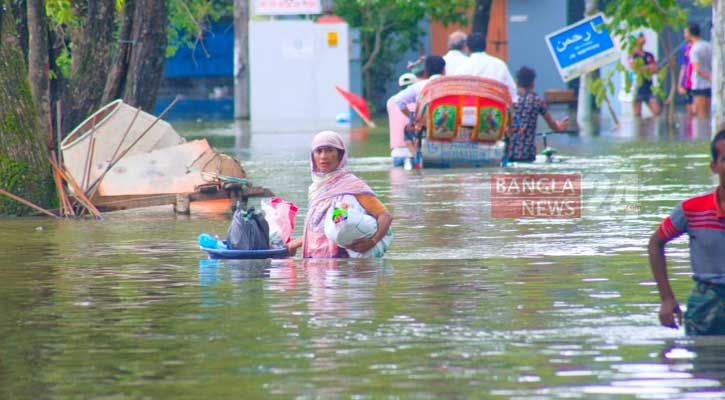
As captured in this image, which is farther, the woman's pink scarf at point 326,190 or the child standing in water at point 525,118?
the child standing in water at point 525,118

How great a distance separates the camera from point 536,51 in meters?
41.9

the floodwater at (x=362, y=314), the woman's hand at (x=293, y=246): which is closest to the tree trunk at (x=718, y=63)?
the floodwater at (x=362, y=314)

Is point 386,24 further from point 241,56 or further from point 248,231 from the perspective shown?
point 248,231

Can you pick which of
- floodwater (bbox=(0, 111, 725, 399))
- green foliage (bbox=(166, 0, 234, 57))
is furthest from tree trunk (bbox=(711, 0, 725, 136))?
green foliage (bbox=(166, 0, 234, 57))

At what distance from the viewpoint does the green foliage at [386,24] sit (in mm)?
37438

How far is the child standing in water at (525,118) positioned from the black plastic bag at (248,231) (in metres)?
8.61

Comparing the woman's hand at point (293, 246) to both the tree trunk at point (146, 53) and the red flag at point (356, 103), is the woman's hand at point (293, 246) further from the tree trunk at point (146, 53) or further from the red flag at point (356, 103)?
the red flag at point (356, 103)

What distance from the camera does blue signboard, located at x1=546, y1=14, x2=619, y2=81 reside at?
27.1 m

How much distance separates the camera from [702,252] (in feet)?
23.0

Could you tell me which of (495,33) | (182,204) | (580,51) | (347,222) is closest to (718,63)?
(182,204)

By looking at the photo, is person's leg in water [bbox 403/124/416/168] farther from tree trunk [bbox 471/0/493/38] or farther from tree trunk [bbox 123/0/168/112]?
tree trunk [bbox 471/0/493/38]

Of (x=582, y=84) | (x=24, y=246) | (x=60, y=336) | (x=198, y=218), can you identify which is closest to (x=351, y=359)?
(x=60, y=336)

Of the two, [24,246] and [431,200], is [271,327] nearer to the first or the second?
[24,246]

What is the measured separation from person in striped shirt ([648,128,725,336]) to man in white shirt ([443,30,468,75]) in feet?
42.0
